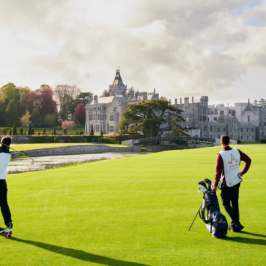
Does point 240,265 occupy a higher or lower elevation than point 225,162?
lower

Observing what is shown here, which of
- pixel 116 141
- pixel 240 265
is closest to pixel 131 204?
pixel 240 265

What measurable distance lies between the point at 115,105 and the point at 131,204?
7387 cm

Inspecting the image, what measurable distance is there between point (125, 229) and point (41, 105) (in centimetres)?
9746

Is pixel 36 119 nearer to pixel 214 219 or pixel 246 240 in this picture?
pixel 214 219

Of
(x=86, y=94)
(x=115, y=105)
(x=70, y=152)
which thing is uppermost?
(x=86, y=94)

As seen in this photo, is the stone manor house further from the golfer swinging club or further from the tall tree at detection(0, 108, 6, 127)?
the golfer swinging club

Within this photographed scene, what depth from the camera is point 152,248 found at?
5062 mm

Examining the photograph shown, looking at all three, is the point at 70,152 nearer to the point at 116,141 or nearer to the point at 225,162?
the point at 116,141

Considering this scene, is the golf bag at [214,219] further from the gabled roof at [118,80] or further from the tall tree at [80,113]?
the tall tree at [80,113]

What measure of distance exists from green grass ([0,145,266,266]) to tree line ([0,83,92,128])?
83064 mm

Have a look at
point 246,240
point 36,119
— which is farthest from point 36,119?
point 246,240

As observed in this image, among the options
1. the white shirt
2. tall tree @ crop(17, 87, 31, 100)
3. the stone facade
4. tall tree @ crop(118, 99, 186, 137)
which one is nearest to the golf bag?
the white shirt

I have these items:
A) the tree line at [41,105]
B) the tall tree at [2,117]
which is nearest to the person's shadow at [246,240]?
the tree line at [41,105]

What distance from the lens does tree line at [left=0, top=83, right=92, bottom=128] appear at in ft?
290
